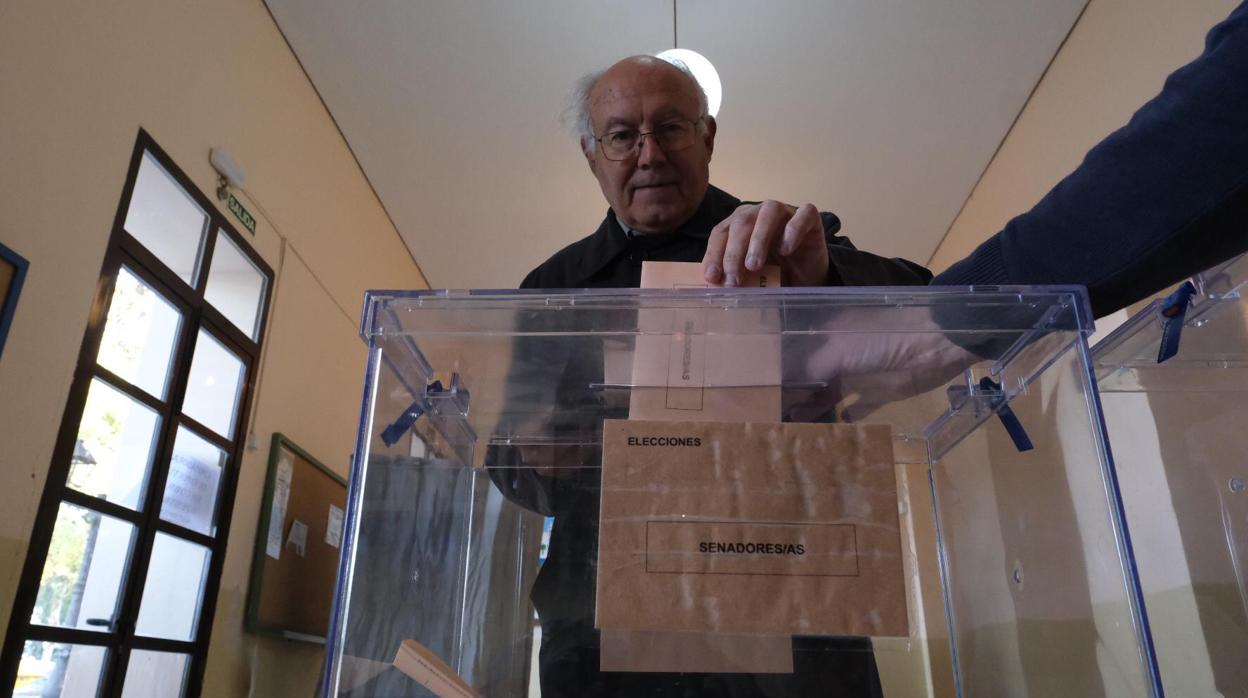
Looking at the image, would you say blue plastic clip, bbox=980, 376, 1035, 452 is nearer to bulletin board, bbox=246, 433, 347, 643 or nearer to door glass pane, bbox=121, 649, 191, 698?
door glass pane, bbox=121, 649, 191, 698

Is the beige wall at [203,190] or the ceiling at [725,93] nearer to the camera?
the beige wall at [203,190]

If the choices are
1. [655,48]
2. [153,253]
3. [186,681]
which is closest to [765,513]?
[153,253]

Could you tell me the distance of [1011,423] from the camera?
2.07 ft

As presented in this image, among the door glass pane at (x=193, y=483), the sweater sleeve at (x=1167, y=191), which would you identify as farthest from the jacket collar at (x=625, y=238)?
the door glass pane at (x=193, y=483)

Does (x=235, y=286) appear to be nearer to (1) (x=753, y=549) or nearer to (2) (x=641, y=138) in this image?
(2) (x=641, y=138)

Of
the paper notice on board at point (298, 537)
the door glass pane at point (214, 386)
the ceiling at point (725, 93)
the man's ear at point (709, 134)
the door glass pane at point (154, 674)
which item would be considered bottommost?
the door glass pane at point (154, 674)

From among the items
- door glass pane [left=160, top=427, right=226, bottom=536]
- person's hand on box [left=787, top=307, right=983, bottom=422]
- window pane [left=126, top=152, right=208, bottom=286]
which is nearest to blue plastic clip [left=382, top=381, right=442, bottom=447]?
person's hand on box [left=787, top=307, right=983, bottom=422]

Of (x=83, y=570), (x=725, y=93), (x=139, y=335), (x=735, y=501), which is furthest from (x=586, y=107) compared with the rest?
(x=725, y=93)

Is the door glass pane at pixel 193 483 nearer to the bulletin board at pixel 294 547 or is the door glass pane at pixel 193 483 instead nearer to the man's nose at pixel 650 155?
the bulletin board at pixel 294 547

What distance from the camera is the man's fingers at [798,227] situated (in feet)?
2.26

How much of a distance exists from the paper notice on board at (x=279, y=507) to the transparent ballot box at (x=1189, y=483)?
253 cm

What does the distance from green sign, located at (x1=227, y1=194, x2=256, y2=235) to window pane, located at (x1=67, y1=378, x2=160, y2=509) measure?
735 mm

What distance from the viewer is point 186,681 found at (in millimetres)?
2344

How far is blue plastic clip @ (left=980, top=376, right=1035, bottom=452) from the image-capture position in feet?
2.03
